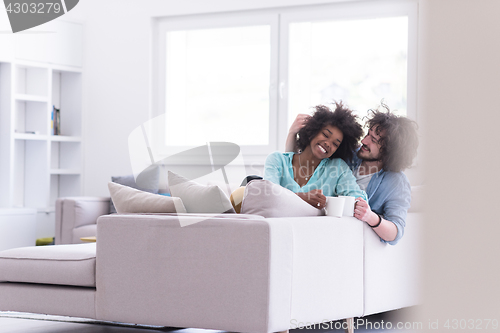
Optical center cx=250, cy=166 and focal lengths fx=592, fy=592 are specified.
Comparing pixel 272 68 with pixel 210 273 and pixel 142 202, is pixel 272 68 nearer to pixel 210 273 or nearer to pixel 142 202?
pixel 142 202

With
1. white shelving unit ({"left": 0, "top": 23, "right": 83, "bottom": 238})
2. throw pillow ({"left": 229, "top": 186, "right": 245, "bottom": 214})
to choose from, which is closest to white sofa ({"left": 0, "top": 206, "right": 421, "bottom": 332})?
throw pillow ({"left": 229, "top": 186, "right": 245, "bottom": 214})

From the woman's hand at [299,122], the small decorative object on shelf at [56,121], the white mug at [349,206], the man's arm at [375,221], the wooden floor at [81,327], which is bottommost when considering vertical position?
the wooden floor at [81,327]

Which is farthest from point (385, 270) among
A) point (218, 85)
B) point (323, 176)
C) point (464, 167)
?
point (218, 85)

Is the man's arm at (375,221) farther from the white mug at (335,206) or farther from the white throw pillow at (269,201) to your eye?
the white throw pillow at (269,201)

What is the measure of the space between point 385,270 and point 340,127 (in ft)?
2.34

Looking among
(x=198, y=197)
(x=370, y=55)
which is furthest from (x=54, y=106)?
(x=198, y=197)

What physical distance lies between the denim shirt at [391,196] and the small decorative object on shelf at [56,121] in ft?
11.9

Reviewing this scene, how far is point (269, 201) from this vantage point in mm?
2102

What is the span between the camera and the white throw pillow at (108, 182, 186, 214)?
2.23 m

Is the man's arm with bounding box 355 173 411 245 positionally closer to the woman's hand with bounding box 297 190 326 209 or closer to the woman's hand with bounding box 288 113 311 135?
the woman's hand with bounding box 297 190 326 209

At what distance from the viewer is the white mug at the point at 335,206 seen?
2.28 metres

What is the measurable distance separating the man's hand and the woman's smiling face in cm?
45

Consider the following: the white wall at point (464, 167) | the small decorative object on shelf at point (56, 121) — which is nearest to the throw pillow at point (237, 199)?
the white wall at point (464, 167)

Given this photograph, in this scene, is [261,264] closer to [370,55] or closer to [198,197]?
[198,197]
